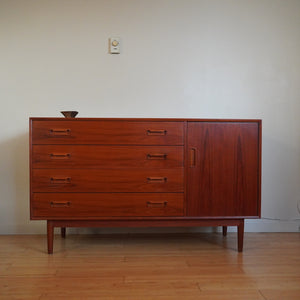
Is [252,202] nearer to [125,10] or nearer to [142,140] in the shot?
[142,140]

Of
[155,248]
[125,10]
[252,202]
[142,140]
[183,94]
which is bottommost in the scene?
[155,248]

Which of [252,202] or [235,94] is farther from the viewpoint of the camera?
[235,94]

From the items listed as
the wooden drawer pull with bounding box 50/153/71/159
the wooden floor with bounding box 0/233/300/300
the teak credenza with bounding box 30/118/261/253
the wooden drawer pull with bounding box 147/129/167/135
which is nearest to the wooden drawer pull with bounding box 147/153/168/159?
the teak credenza with bounding box 30/118/261/253

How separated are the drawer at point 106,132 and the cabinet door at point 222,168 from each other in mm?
159

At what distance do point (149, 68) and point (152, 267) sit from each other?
143cm

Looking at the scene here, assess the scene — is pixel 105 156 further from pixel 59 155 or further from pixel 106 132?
pixel 59 155

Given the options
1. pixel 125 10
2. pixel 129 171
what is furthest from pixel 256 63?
pixel 129 171

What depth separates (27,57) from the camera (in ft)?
8.20

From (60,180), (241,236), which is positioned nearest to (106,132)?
(60,180)

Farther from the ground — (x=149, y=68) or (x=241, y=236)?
(x=149, y=68)

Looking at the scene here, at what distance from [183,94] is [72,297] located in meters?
1.62

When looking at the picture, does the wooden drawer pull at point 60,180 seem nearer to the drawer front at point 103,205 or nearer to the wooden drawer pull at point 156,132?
the drawer front at point 103,205

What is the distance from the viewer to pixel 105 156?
2.06 meters

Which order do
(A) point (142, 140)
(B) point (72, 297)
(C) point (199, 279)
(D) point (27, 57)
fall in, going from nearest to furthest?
(B) point (72, 297)
(C) point (199, 279)
(A) point (142, 140)
(D) point (27, 57)
